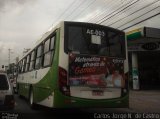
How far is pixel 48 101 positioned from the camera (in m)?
12.0

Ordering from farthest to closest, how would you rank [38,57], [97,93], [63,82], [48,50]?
[38,57] < [48,50] < [97,93] < [63,82]

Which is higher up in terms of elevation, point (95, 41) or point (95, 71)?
point (95, 41)

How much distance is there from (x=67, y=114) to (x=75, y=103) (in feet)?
9.49

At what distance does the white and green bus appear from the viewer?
11234 millimetres

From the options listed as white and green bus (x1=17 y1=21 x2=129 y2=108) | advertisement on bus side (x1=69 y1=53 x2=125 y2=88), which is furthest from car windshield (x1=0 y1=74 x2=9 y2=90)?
advertisement on bus side (x1=69 y1=53 x2=125 y2=88)

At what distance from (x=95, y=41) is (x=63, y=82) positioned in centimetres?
197

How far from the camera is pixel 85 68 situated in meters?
11.5

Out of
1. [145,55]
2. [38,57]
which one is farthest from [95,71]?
[145,55]

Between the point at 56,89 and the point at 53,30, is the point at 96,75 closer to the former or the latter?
the point at 56,89

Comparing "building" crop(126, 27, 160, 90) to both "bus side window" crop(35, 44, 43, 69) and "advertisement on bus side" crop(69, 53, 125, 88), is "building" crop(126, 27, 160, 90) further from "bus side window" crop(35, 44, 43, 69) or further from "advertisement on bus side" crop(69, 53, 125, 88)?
"advertisement on bus side" crop(69, 53, 125, 88)

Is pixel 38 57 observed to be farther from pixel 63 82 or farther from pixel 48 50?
pixel 63 82

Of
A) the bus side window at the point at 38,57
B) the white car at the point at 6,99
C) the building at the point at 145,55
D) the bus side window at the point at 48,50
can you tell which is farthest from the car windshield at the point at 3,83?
the building at the point at 145,55

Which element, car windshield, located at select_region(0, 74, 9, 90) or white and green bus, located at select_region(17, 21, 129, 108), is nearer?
car windshield, located at select_region(0, 74, 9, 90)

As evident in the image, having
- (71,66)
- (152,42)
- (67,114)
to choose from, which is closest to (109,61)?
(71,66)
